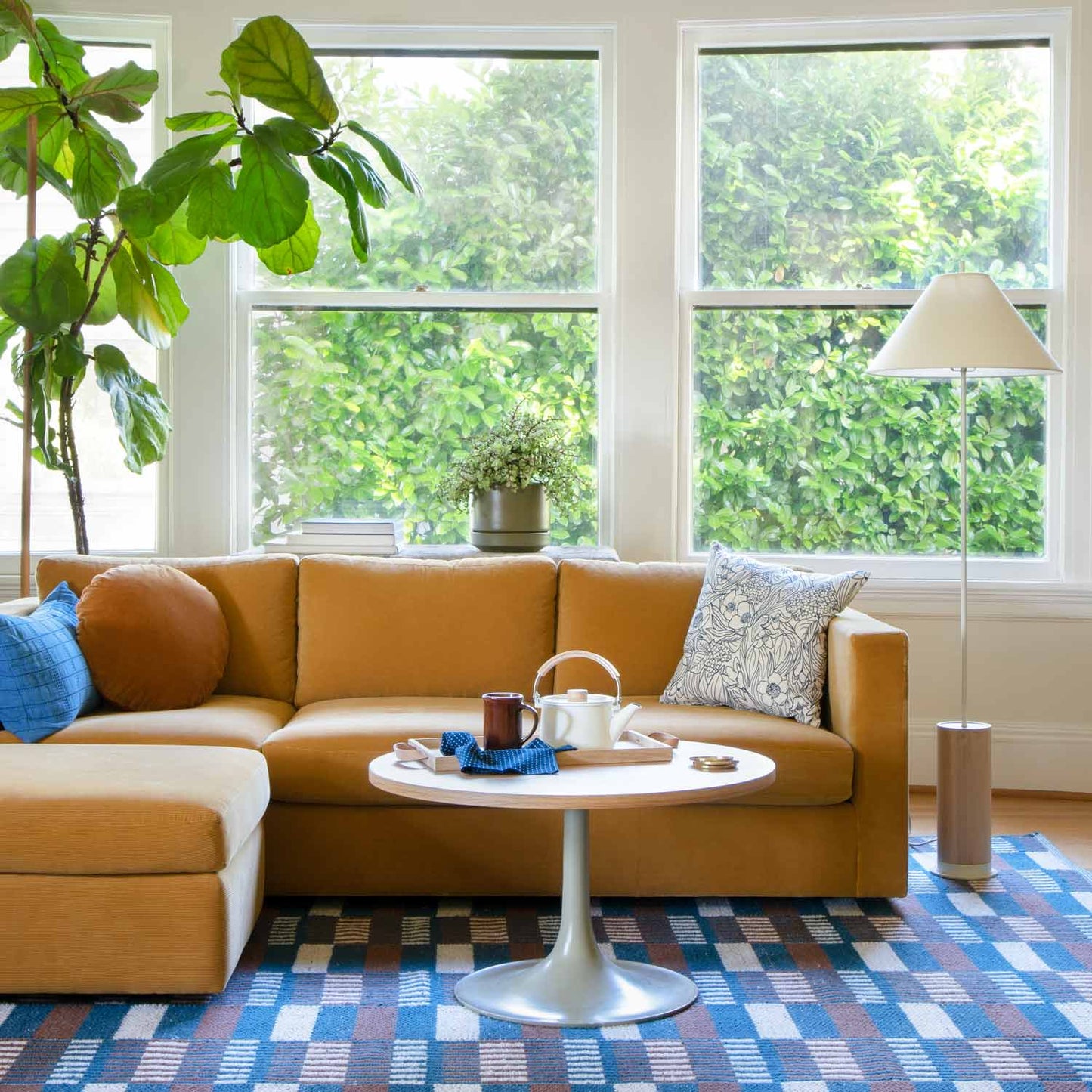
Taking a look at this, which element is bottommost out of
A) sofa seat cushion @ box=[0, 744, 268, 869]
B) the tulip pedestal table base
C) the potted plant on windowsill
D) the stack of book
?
the tulip pedestal table base

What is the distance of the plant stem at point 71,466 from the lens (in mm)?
4098

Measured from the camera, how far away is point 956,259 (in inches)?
179

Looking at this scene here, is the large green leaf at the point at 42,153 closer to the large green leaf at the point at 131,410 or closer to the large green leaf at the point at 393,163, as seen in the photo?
the large green leaf at the point at 131,410

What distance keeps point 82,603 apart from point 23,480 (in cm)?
76

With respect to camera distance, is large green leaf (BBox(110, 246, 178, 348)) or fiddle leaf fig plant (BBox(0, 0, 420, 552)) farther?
large green leaf (BBox(110, 246, 178, 348))

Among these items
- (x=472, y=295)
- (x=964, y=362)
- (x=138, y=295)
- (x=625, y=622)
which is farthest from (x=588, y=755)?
(x=472, y=295)

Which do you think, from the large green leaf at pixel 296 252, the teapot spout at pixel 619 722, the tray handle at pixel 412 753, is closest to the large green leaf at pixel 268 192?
the large green leaf at pixel 296 252

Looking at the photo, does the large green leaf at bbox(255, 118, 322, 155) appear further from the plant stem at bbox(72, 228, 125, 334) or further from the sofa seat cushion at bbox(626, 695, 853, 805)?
the sofa seat cushion at bbox(626, 695, 853, 805)

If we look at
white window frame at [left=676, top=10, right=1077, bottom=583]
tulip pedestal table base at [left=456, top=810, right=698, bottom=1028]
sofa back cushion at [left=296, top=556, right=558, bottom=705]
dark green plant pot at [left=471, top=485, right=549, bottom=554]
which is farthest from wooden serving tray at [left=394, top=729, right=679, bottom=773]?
white window frame at [left=676, top=10, right=1077, bottom=583]

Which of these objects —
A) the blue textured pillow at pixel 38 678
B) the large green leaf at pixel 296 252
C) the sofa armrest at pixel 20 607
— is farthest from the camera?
the large green leaf at pixel 296 252

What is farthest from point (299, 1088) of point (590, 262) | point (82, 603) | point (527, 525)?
point (590, 262)

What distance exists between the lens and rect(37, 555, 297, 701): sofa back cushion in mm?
3717

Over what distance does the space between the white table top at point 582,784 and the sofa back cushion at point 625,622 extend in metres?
1.04

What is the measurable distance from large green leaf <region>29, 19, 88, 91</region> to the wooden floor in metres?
3.39
